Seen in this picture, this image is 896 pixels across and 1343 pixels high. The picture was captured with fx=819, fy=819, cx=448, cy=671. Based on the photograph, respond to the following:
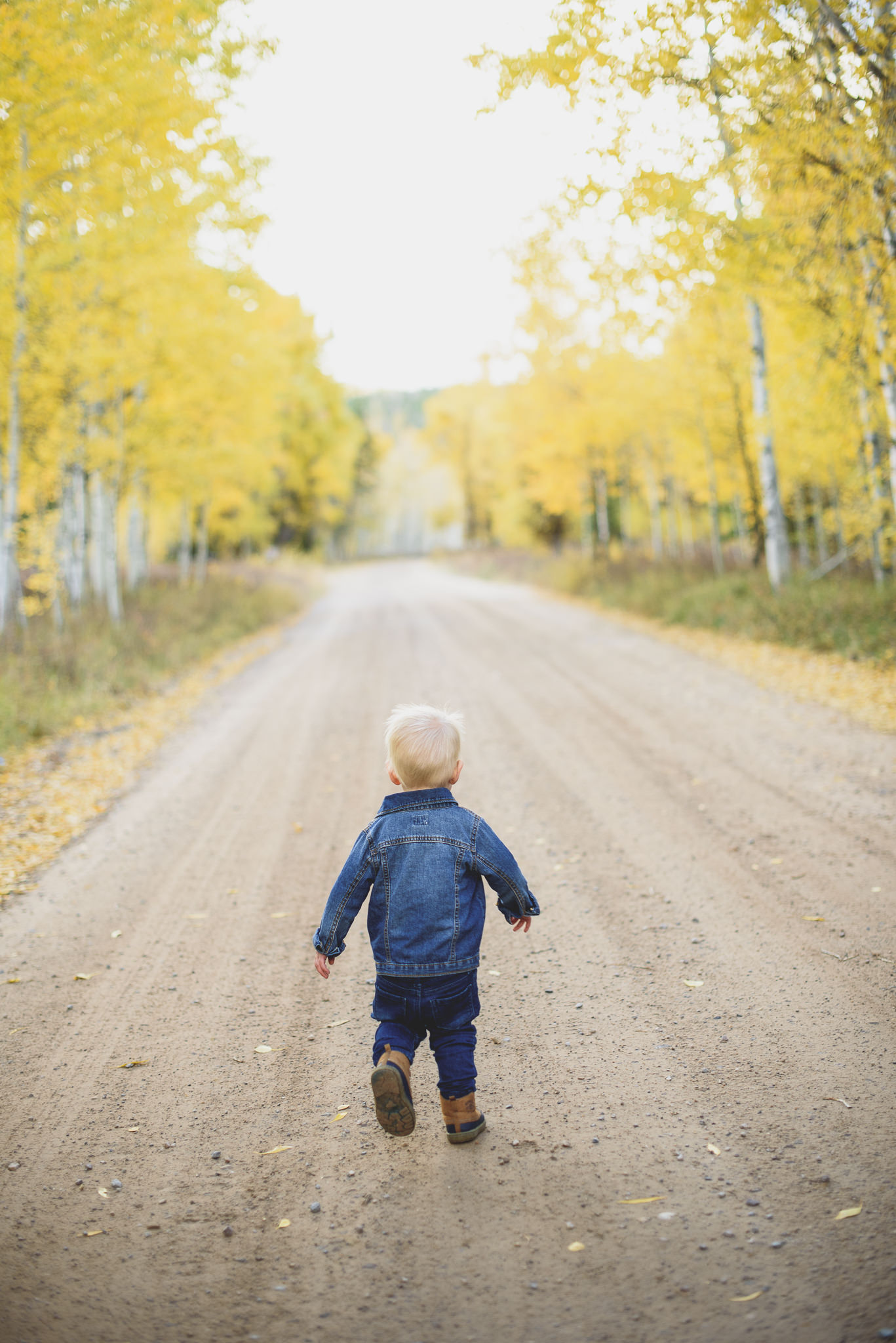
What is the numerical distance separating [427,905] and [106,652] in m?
10.2

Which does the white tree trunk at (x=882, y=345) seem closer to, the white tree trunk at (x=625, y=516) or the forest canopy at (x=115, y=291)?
the forest canopy at (x=115, y=291)

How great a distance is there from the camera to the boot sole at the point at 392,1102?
279 cm

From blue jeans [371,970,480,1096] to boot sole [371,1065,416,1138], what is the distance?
119mm

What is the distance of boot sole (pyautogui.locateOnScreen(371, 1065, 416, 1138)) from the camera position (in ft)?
9.14

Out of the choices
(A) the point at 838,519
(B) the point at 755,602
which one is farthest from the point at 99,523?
(A) the point at 838,519

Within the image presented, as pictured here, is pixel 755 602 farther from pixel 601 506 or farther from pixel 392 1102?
pixel 392 1102

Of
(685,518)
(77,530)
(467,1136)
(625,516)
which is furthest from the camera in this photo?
(685,518)

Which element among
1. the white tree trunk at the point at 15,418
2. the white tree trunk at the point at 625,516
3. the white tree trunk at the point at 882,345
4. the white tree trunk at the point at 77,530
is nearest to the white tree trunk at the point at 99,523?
the white tree trunk at the point at 77,530

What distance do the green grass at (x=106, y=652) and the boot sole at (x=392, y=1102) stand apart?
267 inches

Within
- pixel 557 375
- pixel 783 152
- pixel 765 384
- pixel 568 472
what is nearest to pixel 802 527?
pixel 568 472

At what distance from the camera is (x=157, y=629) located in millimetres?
14945

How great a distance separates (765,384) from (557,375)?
834cm

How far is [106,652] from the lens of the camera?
11.9m

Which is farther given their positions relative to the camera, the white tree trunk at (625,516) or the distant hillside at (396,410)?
the distant hillside at (396,410)
